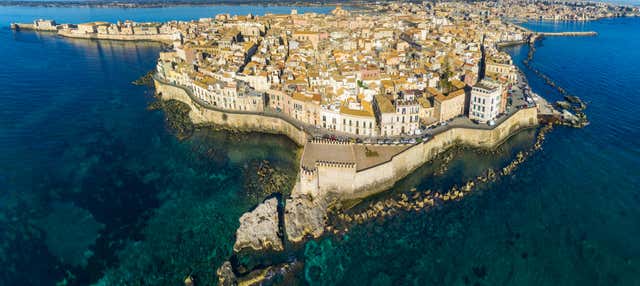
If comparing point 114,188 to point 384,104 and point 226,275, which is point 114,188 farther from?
point 384,104

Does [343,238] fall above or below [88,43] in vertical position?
below

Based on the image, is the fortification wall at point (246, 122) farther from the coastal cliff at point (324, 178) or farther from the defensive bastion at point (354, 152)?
the coastal cliff at point (324, 178)

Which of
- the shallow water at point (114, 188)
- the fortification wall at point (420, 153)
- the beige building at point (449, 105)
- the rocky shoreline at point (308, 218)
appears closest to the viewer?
the rocky shoreline at point (308, 218)

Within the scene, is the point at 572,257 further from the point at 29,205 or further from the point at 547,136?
the point at 29,205

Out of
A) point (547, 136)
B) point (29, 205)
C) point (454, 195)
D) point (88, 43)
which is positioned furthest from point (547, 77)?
point (88, 43)

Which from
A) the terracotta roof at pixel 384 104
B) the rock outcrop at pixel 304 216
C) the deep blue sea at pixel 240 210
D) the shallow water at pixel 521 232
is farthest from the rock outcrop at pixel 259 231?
the terracotta roof at pixel 384 104

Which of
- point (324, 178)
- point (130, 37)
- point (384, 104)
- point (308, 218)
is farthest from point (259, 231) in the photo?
point (130, 37)
